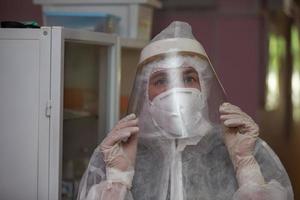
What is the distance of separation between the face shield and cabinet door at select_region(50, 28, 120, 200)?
339mm

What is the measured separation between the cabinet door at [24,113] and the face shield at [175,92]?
29 centimetres

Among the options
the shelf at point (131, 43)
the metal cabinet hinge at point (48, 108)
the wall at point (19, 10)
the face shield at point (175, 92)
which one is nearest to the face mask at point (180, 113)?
the face shield at point (175, 92)

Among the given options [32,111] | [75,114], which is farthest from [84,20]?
[32,111]

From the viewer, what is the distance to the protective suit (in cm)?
131

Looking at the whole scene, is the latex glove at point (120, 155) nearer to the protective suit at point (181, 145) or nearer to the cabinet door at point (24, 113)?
the protective suit at point (181, 145)

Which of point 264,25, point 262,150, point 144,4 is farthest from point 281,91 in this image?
point 262,150

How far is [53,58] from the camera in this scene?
1495 millimetres

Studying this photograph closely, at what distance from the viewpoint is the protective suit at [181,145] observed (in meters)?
1.31

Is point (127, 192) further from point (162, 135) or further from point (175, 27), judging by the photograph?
point (175, 27)

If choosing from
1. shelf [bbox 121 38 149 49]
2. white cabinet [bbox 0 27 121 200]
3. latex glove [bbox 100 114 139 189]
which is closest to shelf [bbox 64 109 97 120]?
white cabinet [bbox 0 27 121 200]

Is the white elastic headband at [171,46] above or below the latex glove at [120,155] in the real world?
above

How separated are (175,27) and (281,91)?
9.59 feet

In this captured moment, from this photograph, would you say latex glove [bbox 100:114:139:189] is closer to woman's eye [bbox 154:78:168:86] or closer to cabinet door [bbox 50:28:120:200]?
woman's eye [bbox 154:78:168:86]

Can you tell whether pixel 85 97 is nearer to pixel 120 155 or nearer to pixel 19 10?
pixel 19 10
